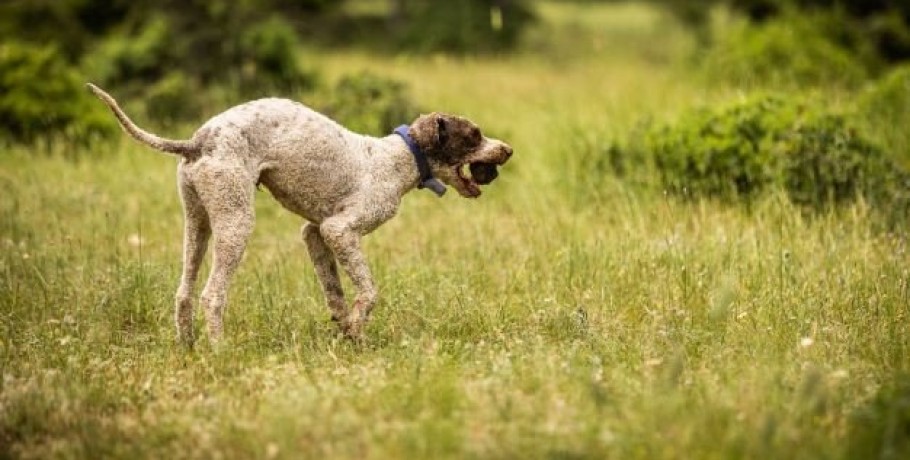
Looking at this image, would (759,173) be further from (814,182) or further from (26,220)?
(26,220)

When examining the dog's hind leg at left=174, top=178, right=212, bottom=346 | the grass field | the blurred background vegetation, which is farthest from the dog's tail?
the blurred background vegetation

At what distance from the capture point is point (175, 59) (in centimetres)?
1524

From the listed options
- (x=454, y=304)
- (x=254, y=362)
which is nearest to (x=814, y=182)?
(x=454, y=304)

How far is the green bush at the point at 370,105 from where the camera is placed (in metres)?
11.6

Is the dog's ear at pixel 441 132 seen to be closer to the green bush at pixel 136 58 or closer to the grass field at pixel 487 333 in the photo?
the grass field at pixel 487 333

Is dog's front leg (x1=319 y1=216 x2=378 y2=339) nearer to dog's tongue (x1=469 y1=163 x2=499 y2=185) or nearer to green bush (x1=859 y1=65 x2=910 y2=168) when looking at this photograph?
dog's tongue (x1=469 y1=163 x2=499 y2=185)

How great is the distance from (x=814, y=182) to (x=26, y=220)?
20.0ft

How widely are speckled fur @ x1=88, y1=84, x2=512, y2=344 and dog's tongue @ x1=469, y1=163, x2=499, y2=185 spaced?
0.06m

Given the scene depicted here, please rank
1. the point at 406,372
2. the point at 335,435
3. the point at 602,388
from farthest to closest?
the point at 406,372 → the point at 602,388 → the point at 335,435

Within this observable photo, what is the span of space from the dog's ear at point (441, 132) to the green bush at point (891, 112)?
539 centimetres

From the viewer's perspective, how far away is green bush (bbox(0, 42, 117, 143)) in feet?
40.0

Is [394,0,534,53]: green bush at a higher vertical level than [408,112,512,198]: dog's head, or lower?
lower

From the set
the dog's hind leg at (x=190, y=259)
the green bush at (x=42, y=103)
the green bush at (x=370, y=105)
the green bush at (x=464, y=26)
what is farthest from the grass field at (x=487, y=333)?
the green bush at (x=464, y=26)

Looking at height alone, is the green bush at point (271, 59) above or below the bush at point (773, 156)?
below
